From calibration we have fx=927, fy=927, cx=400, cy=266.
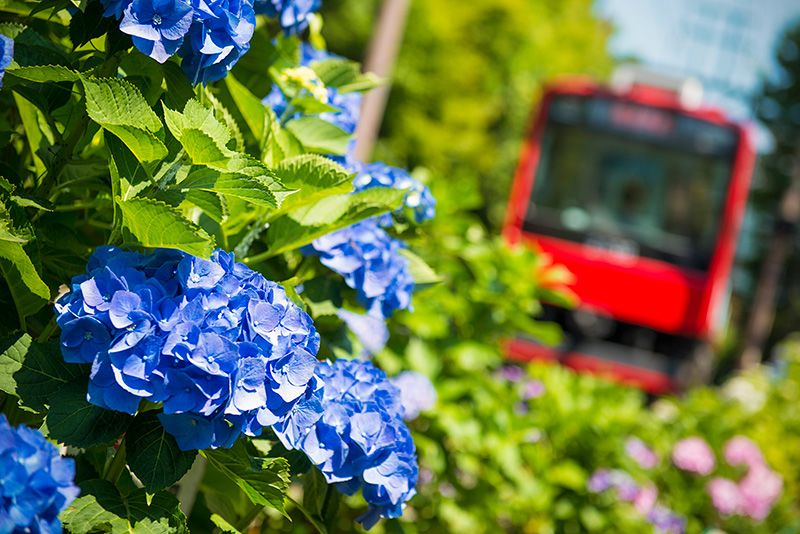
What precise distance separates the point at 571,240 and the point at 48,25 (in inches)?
331

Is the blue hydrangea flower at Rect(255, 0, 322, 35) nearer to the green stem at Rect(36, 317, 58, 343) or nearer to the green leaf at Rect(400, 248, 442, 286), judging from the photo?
the green leaf at Rect(400, 248, 442, 286)

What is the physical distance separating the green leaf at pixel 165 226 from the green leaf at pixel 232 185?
58 millimetres

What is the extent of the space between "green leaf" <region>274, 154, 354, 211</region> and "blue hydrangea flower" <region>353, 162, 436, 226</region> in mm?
274

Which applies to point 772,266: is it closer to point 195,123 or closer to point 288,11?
point 288,11

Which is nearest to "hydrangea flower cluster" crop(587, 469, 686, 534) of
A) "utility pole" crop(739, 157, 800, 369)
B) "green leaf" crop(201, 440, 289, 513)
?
"green leaf" crop(201, 440, 289, 513)

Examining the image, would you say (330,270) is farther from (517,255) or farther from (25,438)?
(517,255)

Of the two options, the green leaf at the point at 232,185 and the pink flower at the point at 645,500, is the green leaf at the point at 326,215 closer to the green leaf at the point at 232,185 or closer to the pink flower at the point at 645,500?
the green leaf at the point at 232,185

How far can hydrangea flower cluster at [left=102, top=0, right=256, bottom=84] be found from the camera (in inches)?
39.9

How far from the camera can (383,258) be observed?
4.71 ft

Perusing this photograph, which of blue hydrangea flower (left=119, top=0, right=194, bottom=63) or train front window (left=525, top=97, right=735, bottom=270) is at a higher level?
blue hydrangea flower (left=119, top=0, right=194, bottom=63)

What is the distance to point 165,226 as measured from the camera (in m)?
1.00

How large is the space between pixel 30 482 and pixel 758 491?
436cm

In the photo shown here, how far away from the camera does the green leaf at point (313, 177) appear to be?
1.21m

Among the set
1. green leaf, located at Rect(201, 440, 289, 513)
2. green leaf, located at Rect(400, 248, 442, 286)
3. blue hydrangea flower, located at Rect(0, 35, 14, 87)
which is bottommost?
green leaf, located at Rect(201, 440, 289, 513)
